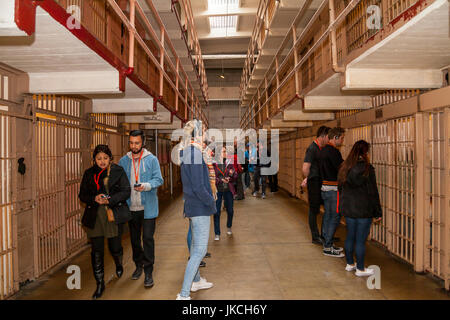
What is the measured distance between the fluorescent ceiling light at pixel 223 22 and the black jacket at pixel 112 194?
34.6ft

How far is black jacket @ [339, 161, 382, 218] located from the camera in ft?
13.0

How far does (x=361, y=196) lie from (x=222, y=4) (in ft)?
31.6

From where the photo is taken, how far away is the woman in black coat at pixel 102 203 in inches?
142

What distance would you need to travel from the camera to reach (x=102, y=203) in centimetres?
359

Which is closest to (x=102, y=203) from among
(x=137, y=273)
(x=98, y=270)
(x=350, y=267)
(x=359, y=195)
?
(x=98, y=270)

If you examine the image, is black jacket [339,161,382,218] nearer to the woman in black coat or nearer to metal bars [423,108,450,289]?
metal bars [423,108,450,289]

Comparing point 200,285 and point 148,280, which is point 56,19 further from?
point 200,285

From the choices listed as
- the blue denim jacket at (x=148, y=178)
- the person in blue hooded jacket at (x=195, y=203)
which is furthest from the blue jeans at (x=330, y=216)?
the blue denim jacket at (x=148, y=178)

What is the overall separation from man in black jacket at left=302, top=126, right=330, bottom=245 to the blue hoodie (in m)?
2.59

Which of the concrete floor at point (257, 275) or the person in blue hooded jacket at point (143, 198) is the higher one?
the person in blue hooded jacket at point (143, 198)

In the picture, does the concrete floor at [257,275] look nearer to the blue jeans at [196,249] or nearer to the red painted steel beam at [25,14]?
the blue jeans at [196,249]

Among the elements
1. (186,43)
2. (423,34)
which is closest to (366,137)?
(423,34)

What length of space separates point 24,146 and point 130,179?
1.39 meters
